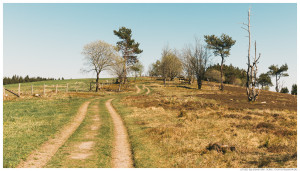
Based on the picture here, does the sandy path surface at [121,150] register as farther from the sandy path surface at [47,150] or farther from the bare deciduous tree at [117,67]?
the bare deciduous tree at [117,67]

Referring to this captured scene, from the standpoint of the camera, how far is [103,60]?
5819cm

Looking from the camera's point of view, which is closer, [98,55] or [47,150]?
[47,150]

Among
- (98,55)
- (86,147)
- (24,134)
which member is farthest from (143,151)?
(98,55)

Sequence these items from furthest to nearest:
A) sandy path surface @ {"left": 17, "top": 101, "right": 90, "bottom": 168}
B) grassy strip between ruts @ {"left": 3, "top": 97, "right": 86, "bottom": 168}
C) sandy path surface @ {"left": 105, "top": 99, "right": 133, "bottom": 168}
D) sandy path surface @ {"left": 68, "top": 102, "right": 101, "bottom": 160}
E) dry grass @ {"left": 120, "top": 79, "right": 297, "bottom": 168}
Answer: sandy path surface @ {"left": 68, "top": 102, "right": 101, "bottom": 160}, grassy strip between ruts @ {"left": 3, "top": 97, "right": 86, "bottom": 168}, dry grass @ {"left": 120, "top": 79, "right": 297, "bottom": 168}, sandy path surface @ {"left": 105, "top": 99, "right": 133, "bottom": 168}, sandy path surface @ {"left": 17, "top": 101, "right": 90, "bottom": 168}

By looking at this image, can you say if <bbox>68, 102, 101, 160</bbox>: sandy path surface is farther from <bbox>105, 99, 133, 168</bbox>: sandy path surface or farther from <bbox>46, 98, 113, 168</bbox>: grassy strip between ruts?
<bbox>105, 99, 133, 168</bbox>: sandy path surface

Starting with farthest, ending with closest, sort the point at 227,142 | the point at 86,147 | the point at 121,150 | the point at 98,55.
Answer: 1. the point at 98,55
2. the point at 227,142
3. the point at 86,147
4. the point at 121,150

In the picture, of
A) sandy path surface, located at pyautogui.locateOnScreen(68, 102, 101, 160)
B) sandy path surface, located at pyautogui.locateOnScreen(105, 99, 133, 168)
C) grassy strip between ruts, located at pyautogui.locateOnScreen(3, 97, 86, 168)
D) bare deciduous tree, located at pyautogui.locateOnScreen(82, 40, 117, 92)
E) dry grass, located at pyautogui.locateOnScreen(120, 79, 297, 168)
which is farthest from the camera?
bare deciduous tree, located at pyautogui.locateOnScreen(82, 40, 117, 92)

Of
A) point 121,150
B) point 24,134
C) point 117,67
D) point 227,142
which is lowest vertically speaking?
point 121,150

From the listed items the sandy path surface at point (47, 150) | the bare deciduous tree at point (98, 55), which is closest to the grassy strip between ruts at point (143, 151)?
the sandy path surface at point (47, 150)

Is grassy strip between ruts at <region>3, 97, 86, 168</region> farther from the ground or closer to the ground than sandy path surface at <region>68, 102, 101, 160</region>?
farther from the ground

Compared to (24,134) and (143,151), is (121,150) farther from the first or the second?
(24,134)

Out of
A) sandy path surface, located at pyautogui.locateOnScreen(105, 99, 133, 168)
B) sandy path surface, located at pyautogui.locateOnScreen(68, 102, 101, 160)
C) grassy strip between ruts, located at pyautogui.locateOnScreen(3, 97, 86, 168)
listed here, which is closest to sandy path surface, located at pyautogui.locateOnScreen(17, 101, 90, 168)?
grassy strip between ruts, located at pyautogui.locateOnScreen(3, 97, 86, 168)

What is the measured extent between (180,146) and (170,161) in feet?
7.19

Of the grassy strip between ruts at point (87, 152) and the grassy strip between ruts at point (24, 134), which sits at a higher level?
the grassy strip between ruts at point (24, 134)
